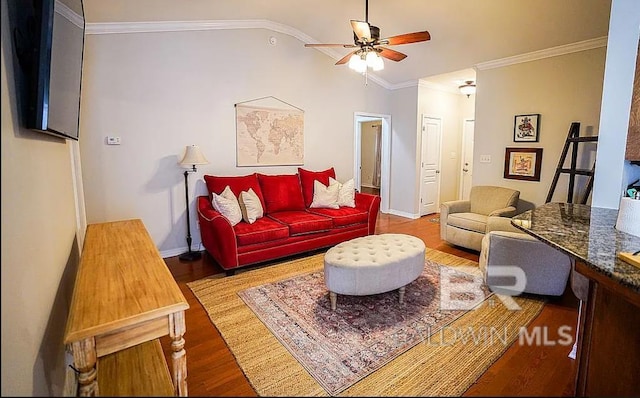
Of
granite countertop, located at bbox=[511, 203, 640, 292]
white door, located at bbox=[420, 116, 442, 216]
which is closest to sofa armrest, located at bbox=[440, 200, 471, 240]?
Result: white door, located at bbox=[420, 116, 442, 216]

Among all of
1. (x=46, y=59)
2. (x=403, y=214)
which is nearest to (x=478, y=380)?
(x=46, y=59)

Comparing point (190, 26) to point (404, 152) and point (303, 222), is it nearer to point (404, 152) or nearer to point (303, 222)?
point (303, 222)

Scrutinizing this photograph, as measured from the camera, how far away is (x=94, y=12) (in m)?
3.05

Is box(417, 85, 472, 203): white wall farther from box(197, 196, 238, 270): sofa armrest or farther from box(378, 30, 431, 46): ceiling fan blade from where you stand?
box(197, 196, 238, 270): sofa armrest

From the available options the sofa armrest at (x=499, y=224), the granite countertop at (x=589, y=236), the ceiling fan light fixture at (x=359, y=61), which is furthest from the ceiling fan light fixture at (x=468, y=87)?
the granite countertop at (x=589, y=236)

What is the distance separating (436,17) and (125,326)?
167 inches

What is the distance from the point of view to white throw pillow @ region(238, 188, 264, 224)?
12.0 feet

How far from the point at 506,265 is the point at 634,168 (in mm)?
1158

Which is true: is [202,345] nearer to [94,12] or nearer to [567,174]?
[94,12]

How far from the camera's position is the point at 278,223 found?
12.2 feet

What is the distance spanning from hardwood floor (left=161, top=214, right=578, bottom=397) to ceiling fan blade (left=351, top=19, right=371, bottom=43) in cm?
249

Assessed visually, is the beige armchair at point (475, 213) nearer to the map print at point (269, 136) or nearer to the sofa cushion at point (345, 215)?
the sofa cushion at point (345, 215)

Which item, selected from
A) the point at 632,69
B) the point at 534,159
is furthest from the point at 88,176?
the point at 534,159

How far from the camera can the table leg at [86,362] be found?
0.80 meters
